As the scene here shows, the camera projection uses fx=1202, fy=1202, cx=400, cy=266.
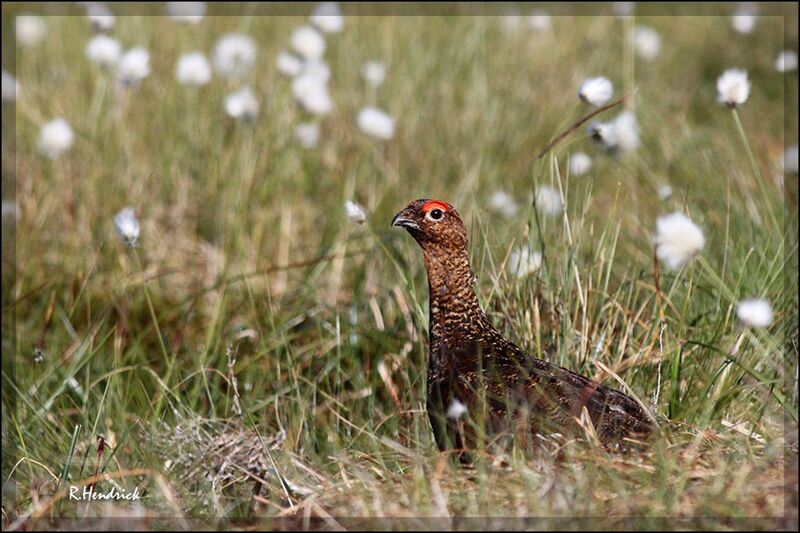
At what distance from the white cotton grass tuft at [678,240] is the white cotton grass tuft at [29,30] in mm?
5458

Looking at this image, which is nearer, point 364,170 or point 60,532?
point 60,532

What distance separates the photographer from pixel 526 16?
862cm

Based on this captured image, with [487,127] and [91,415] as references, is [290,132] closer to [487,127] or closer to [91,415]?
[487,127]

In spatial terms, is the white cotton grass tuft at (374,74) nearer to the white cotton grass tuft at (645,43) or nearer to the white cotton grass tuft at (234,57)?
the white cotton grass tuft at (234,57)

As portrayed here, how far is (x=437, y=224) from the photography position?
3965mm

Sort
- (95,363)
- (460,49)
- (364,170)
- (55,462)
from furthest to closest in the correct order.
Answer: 1. (460,49)
2. (364,170)
3. (95,363)
4. (55,462)

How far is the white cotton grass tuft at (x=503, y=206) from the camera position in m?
6.06

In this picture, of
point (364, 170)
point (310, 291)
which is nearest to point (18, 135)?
point (364, 170)

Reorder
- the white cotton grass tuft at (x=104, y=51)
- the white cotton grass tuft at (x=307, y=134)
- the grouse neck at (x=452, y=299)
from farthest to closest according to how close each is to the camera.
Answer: the white cotton grass tuft at (x=307, y=134) < the white cotton grass tuft at (x=104, y=51) < the grouse neck at (x=452, y=299)

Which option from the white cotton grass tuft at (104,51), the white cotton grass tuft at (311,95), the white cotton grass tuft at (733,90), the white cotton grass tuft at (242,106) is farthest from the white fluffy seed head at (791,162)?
the white cotton grass tuft at (104,51)

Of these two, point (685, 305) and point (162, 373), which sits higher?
point (685, 305)

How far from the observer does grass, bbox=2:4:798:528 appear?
3182 millimetres

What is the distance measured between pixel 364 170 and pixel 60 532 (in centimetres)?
391

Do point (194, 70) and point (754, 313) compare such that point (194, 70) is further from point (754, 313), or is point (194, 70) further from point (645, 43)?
point (754, 313)
